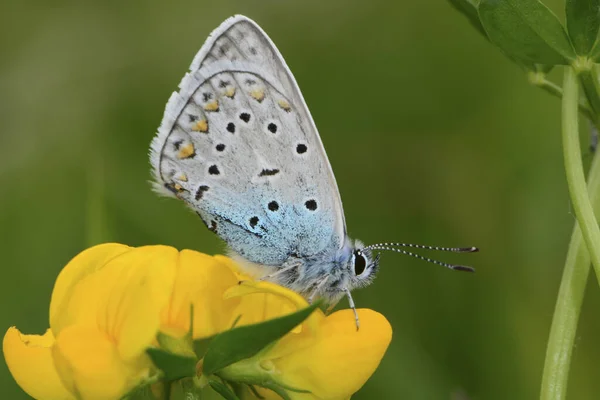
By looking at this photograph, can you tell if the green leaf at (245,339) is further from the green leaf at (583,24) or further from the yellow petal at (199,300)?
the green leaf at (583,24)

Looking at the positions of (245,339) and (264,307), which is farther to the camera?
(264,307)

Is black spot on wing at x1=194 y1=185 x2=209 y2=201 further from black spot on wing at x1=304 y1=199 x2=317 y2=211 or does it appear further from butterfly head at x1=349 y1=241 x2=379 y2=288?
butterfly head at x1=349 y1=241 x2=379 y2=288

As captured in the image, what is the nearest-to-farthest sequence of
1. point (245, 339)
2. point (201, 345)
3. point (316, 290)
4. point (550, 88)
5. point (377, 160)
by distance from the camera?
point (245, 339) < point (201, 345) < point (550, 88) < point (316, 290) < point (377, 160)

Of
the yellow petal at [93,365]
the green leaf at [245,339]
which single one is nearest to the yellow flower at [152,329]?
the yellow petal at [93,365]

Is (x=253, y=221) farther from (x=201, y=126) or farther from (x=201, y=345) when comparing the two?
(x=201, y=345)

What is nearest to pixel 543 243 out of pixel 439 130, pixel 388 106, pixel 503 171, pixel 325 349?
pixel 503 171

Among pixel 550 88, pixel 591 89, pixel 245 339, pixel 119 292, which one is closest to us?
pixel 245 339

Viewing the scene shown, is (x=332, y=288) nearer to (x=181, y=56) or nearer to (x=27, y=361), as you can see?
(x=27, y=361)

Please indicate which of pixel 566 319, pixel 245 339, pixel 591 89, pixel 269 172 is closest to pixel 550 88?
pixel 591 89
